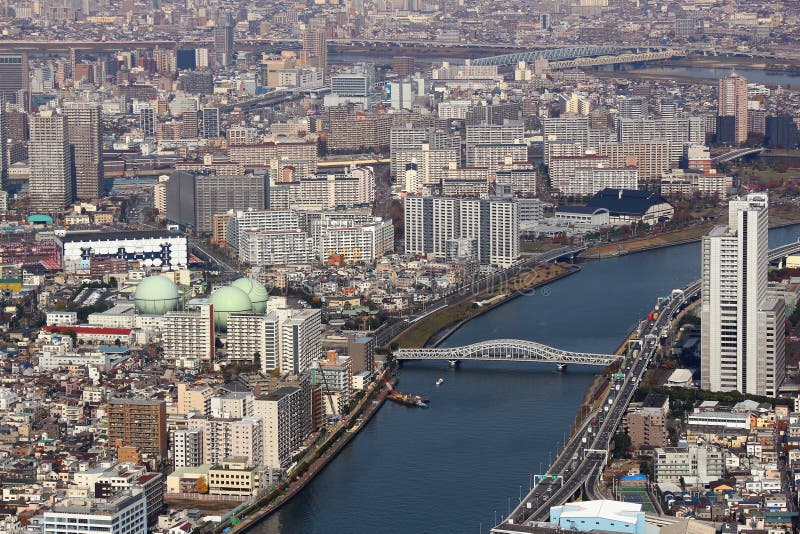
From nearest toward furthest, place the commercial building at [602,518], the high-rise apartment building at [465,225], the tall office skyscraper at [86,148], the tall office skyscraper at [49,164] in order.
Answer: the commercial building at [602,518] → the high-rise apartment building at [465,225] → the tall office skyscraper at [49,164] → the tall office skyscraper at [86,148]

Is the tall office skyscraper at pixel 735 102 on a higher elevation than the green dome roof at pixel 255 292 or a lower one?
higher

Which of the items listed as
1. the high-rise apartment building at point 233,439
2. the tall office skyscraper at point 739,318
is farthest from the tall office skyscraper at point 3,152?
the high-rise apartment building at point 233,439

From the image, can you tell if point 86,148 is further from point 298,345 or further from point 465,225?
point 298,345

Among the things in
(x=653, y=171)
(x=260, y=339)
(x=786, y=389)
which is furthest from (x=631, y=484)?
(x=653, y=171)

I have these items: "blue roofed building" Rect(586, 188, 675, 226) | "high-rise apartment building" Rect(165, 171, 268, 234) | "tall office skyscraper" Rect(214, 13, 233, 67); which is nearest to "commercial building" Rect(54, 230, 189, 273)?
"high-rise apartment building" Rect(165, 171, 268, 234)

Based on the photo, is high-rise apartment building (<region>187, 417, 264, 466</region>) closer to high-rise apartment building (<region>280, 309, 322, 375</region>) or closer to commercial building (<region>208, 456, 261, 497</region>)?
commercial building (<region>208, 456, 261, 497</region>)

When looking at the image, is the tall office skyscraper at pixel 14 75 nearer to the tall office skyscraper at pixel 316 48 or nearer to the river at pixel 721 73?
the tall office skyscraper at pixel 316 48

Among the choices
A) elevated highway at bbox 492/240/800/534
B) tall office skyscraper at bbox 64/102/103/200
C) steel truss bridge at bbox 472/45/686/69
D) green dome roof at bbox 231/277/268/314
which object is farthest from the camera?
steel truss bridge at bbox 472/45/686/69
